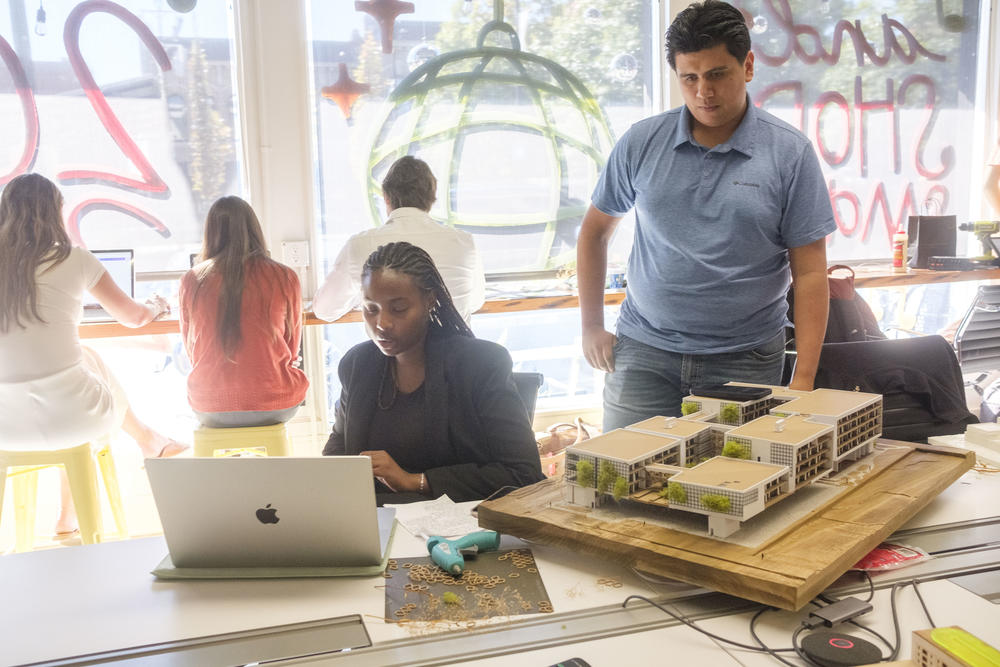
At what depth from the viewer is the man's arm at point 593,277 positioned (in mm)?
2422

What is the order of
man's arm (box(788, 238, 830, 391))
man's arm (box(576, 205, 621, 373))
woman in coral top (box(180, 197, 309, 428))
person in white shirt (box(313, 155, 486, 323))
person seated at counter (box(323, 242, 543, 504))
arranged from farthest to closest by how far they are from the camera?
person in white shirt (box(313, 155, 486, 323)) < woman in coral top (box(180, 197, 309, 428)) < man's arm (box(576, 205, 621, 373)) < man's arm (box(788, 238, 830, 391)) < person seated at counter (box(323, 242, 543, 504))

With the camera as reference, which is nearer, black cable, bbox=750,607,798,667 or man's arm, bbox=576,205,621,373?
black cable, bbox=750,607,798,667

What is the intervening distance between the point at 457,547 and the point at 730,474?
1.55 feet

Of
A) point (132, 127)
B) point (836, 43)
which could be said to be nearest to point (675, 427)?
point (132, 127)

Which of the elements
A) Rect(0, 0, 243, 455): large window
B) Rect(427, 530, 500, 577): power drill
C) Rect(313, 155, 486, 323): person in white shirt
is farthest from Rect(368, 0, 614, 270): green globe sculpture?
Rect(427, 530, 500, 577): power drill

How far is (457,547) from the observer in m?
1.52

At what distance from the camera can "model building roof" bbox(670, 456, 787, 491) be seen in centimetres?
138

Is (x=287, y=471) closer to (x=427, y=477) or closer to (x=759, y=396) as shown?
(x=427, y=477)

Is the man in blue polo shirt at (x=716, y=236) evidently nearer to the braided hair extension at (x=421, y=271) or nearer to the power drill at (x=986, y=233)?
the braided hair extension at (x=421, y=271)

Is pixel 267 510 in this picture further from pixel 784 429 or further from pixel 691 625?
pixel 784 429

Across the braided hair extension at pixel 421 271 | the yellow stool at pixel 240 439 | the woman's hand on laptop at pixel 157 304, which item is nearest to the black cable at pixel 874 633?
the braided hair extension at pixel 421 271

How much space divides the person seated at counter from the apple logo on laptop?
510mm

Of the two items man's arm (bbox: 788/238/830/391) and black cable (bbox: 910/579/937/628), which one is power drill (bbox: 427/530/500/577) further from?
man's arm (bbox: 788/238/830/391)

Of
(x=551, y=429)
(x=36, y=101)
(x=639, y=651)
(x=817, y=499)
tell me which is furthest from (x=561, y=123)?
(x=639, y=651)
